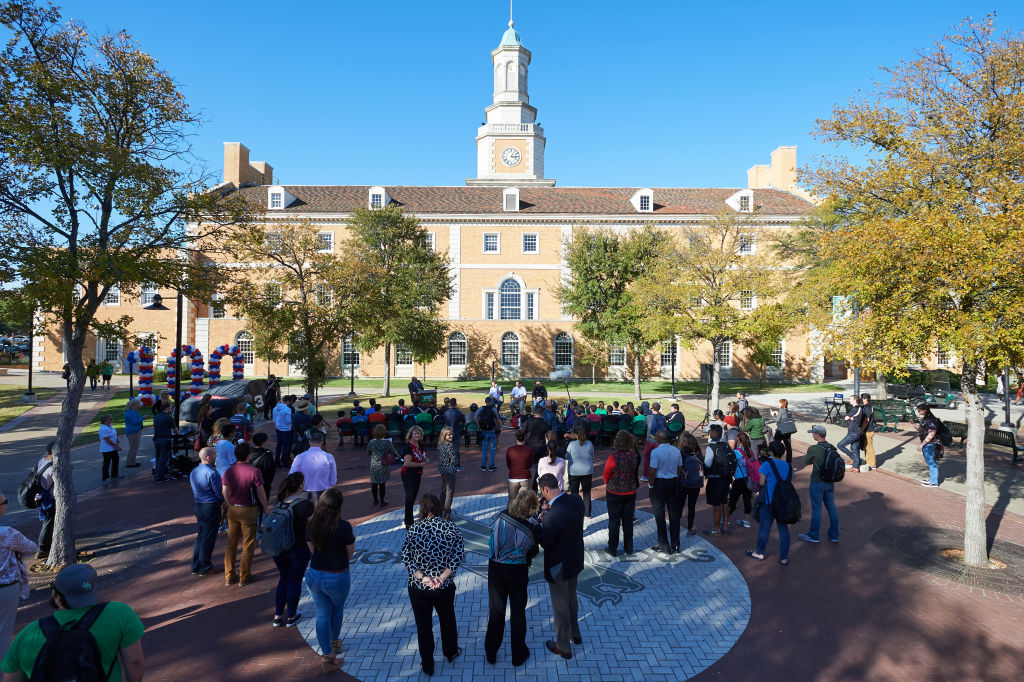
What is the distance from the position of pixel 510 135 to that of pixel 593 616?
50000 mm

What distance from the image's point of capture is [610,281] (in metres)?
29.1

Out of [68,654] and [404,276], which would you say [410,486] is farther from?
[404,276]

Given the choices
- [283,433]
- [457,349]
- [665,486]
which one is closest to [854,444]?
[665,486]

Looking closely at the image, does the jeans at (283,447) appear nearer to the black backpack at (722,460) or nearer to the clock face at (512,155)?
the black backpack at (722,460)

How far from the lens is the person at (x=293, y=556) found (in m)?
5.81

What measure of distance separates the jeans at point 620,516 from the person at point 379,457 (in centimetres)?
415

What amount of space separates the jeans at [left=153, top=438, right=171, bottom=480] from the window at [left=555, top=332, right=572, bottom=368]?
2988cm

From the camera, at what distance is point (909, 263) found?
8.15 m

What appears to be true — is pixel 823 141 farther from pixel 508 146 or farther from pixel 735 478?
pixel 508 146

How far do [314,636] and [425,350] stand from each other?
23.1 metres

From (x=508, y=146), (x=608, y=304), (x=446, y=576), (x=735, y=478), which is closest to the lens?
(x=446, y=576)

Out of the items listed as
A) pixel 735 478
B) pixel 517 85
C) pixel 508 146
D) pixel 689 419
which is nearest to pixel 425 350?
pixel 689 419

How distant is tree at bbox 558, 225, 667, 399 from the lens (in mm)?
27906

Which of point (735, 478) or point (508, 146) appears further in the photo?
point (508, 146)
